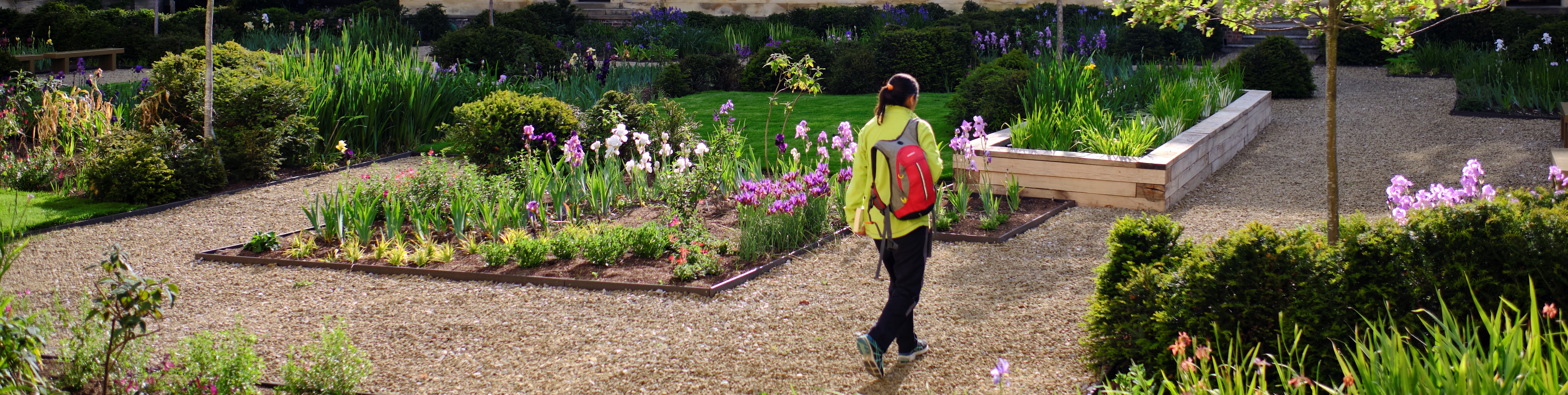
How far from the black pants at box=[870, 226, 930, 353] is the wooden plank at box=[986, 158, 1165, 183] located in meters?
2.95

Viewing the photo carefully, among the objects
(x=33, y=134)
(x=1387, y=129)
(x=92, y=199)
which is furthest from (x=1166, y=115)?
(x=33, y=134)

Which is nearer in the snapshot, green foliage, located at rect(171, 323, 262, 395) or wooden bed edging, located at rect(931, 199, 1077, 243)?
green foliage, located at rect(171, 323, 262, 395)

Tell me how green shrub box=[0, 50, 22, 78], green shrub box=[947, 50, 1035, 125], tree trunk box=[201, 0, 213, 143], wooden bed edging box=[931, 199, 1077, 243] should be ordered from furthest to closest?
green shrub box=[0, 50, 22, 78]
green shrub box=[947, 50, 1035, 125]
tree trunk box=[201, 0, 213, 143]
wooden bed edging box=[931, 199, 1077, 243]

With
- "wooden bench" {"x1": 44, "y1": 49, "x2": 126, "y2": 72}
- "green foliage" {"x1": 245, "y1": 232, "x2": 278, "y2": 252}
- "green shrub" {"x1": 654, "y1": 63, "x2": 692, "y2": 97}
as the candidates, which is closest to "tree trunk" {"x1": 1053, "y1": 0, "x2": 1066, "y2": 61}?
"green shrub" {"x1": 654, "y1": 63, "x2": 692, "y2": 97}

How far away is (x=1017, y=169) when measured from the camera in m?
6.59

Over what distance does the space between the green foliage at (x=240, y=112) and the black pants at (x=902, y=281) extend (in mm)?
5908

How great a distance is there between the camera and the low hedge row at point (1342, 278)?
9.40 feet

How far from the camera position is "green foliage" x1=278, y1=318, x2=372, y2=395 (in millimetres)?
3338

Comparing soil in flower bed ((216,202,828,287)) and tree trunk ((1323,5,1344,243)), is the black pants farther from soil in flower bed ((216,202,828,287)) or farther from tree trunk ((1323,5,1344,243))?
tree trunk ((1323,5,1344,243))

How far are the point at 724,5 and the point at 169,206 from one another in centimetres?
1473

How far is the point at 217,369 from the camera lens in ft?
10.7

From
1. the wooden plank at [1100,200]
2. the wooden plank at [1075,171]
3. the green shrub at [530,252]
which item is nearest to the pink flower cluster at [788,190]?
the green shrub at [530,252]

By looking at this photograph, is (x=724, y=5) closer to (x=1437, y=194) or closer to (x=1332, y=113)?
(x=1332, y=113)

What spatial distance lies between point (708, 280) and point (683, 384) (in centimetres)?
132
